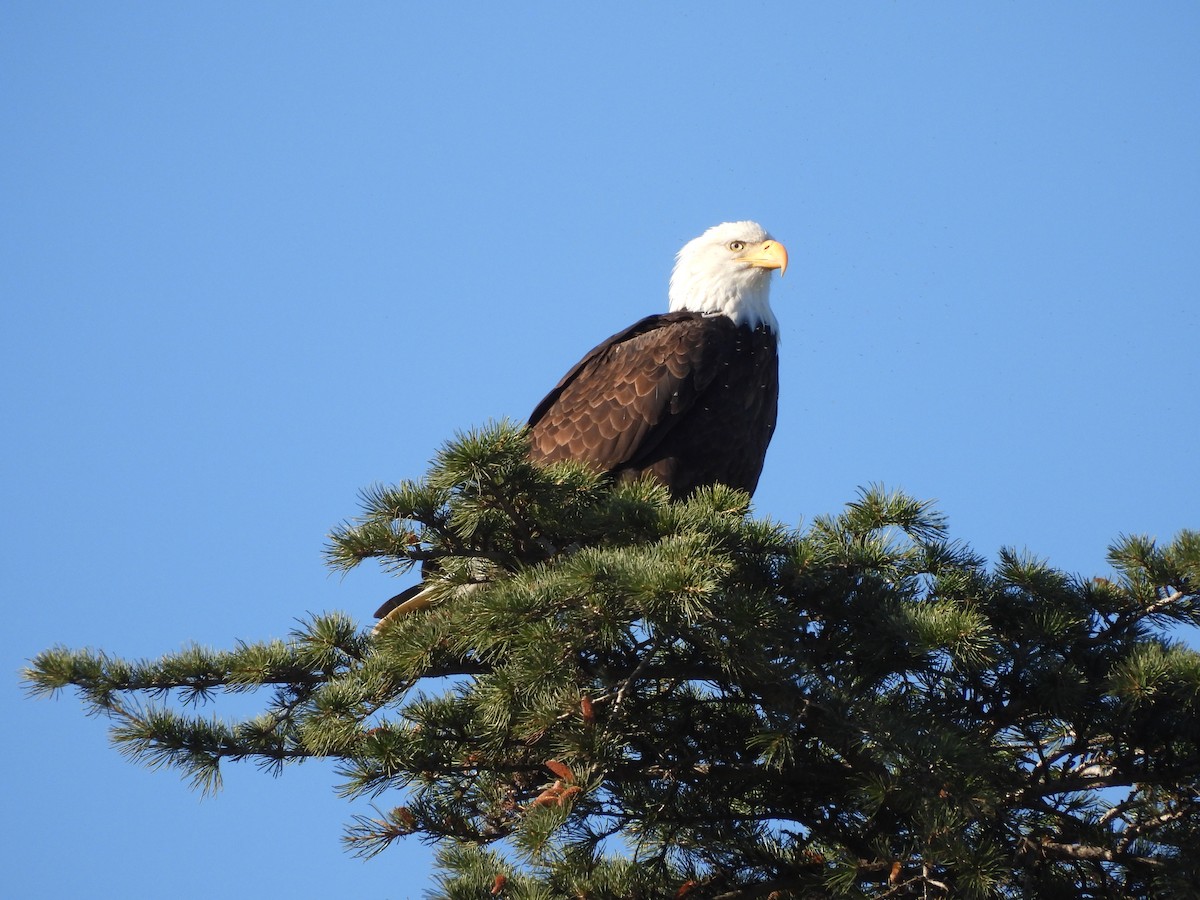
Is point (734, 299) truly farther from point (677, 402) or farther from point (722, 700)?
point (722, 700)

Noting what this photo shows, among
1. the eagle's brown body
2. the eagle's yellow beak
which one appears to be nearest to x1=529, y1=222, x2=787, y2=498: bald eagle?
the eagle's brown body

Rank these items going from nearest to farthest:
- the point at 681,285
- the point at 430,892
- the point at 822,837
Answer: the point at 430,892, the point at 822,837, the point at 681,285

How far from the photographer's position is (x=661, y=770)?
4.86 meters

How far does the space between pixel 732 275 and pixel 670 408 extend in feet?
4.64

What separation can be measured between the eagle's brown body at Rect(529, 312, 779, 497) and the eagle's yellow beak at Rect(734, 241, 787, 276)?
68 centimetres

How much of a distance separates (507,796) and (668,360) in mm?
3384

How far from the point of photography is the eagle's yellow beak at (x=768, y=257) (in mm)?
8320

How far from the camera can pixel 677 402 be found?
7.35m

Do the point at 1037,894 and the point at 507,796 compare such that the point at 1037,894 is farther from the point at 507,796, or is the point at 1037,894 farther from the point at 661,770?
the point at 507,796

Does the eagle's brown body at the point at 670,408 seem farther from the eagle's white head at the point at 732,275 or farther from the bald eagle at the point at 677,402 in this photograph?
the eagle's white head at the point at 732,275

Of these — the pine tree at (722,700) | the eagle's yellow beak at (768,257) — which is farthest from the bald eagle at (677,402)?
the pine tree at (722,700)

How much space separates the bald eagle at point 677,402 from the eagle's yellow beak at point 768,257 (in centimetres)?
26

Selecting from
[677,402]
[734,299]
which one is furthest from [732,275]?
[677,402]

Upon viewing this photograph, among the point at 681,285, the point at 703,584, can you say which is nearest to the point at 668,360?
the point at 681,285
